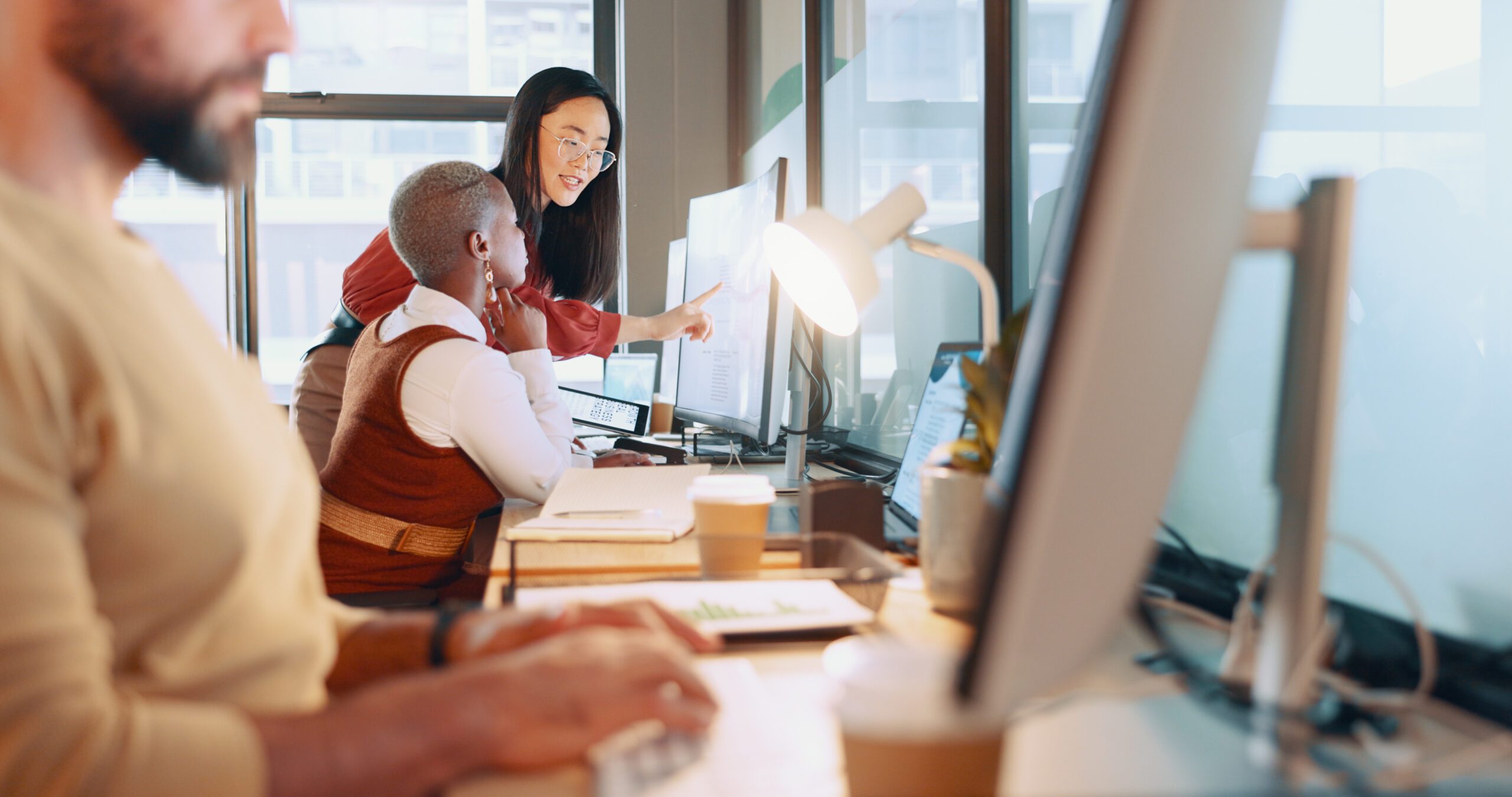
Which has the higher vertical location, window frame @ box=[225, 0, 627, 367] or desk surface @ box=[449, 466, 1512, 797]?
window frame @ box=[225, 0, 627, 367]

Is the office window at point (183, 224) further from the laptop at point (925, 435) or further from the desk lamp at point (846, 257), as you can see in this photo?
the desk lamp at point (846, 257)

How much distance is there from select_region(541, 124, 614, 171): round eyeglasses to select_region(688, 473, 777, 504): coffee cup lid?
5.40 ft

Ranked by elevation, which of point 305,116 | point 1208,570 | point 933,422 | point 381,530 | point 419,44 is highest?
point 419,44

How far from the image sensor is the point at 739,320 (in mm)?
1810

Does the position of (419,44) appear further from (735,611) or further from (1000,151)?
(735,611)

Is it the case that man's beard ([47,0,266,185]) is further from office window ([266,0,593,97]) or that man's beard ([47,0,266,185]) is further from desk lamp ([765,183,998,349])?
office window ([266,0,593,97])

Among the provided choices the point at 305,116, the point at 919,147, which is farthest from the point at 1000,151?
the point at 305,116

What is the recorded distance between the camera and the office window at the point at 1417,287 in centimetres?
75

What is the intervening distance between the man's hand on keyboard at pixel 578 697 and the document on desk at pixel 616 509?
0.46 metres

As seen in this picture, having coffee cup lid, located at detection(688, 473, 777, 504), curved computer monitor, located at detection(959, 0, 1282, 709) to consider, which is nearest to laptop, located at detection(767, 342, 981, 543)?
coffee cup lid, located at detection(688, 473, 777, 504)

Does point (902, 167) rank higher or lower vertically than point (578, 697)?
higher

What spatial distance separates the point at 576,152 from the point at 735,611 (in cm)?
192

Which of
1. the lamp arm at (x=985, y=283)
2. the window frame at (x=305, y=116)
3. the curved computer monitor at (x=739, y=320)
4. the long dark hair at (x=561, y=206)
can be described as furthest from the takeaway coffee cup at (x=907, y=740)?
the window frame at (x=305, y=116)

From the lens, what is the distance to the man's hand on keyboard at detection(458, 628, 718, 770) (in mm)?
552
